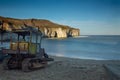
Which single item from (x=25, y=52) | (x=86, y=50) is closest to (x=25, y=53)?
(x=25, y=52)

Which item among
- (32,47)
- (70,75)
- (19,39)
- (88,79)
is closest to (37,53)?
(32,47)

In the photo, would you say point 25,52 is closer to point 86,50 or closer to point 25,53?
point 25,53

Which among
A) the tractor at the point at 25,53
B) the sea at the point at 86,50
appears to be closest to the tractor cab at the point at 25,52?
the tractor at the point at 25,53

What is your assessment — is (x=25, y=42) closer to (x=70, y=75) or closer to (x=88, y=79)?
(x=70, y=75)

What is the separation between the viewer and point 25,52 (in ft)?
34.6

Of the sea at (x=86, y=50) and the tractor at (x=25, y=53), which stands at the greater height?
the tractor at (x=25, y=53)

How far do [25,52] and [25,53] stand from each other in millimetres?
45

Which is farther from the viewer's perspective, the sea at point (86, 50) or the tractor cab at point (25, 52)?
the sea at point (86, 50)

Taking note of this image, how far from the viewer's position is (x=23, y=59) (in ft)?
36.1

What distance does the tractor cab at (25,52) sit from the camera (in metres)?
10.6

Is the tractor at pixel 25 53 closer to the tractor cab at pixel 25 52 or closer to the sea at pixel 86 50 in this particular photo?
the tractor cab at pixel 25 52

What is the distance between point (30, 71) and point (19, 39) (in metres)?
1.96

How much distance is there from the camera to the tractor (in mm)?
10641

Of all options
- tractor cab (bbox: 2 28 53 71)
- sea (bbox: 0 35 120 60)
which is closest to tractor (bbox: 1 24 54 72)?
tractor cab (bbox: 2 28 53 71)
